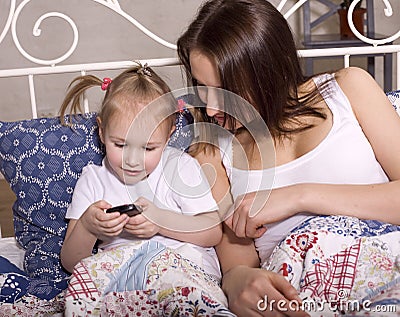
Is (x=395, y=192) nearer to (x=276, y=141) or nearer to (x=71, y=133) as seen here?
(x=276, y=141)

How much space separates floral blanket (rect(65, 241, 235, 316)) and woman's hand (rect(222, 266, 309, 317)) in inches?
1.2

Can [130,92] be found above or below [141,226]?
above

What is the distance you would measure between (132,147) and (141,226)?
0.16 meters

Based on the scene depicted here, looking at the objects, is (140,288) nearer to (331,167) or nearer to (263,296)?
(263,296)

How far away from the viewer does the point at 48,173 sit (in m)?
1.53

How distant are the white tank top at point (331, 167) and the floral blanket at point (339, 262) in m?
0.14

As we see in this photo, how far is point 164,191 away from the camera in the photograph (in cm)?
145

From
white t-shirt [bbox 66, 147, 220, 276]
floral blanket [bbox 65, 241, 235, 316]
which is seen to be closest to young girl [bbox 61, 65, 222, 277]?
white t-shirt [bbox 66, 147, 220, 276]

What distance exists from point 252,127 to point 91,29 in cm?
249

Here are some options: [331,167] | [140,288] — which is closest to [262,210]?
[331,167]

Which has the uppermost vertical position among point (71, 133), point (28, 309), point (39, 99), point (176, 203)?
point (71, 133)

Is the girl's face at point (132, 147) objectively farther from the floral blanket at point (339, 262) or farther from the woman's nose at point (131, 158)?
the floral blanket at point (339, 262)

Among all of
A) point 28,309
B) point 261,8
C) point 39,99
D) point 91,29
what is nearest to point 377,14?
point 91,29

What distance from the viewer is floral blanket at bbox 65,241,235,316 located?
1.10m
